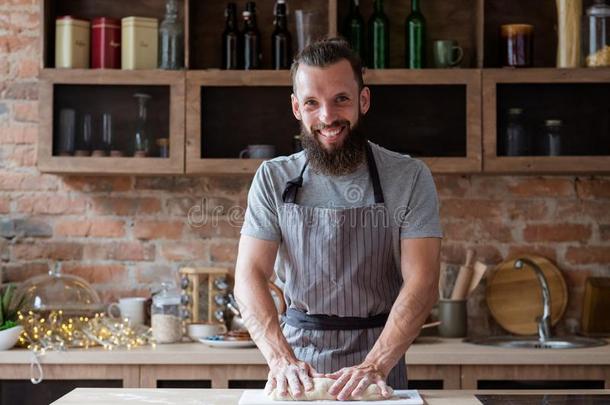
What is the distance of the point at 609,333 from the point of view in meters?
4.27

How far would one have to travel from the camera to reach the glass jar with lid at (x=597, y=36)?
407 centimetres

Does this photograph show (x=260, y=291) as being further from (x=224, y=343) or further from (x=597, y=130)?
(x=597, y=130)

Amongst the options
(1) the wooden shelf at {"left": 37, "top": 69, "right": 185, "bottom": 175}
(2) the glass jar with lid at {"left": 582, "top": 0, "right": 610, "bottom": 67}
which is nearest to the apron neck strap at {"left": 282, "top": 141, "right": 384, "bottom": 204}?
(1) the wooden shelf at {"left": 37, "top": 69, "right": 185, "bottom": 175}

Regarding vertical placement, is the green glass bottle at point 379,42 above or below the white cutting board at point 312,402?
above

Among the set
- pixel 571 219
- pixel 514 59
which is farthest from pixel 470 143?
pixel 571 219

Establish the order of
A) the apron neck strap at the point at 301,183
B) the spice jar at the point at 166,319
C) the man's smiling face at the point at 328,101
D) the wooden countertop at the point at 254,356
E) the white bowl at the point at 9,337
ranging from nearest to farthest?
the man's smiling face at the point at 328,101
the apron neck strap at the point at 301,183
the wooden countertop at the point at 254,356
the white bowl at the point at 9,337
the spice jar at the point at 166,319

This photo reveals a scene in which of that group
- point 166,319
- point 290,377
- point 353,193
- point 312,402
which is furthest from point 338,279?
point 166,319

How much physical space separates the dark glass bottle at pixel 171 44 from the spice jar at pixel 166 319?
3.21ft

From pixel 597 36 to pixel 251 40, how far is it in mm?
1444

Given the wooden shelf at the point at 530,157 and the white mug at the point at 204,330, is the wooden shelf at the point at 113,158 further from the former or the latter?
the wooden shelf at the point at 530,157

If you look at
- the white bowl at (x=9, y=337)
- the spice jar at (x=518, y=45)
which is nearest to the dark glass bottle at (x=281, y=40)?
the spice jar at (x=518, y=45)

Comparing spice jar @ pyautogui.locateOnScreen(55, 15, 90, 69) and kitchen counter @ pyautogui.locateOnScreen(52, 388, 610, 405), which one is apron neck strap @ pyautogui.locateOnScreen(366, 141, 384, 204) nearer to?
kitchen counter @ pyautogui.locateOnScreen(52, 388, 610, 405)

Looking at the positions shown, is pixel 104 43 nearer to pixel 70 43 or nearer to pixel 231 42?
pixel 70 43

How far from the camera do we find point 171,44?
4191 mm
